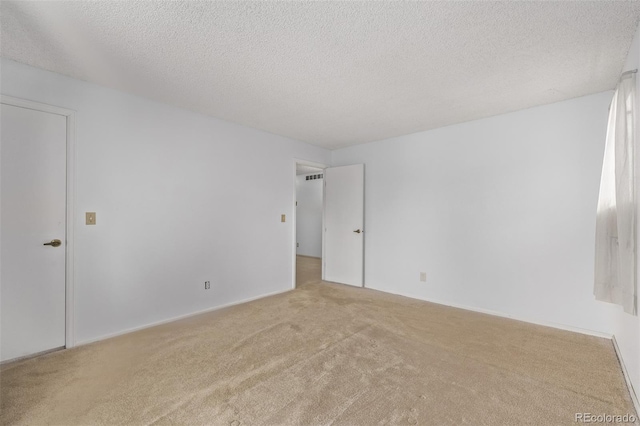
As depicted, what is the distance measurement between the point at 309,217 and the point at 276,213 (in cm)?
353

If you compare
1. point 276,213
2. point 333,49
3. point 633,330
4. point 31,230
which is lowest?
point 633,330

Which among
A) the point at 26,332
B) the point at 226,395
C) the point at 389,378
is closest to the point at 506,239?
the point at 389,378

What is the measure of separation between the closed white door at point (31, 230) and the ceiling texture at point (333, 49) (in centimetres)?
58


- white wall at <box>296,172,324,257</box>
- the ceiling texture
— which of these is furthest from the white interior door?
white wall at <box>296,172,324,257</box>

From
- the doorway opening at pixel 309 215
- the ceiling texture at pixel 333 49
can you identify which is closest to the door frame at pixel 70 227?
the ceiling texture at pixel 333 49

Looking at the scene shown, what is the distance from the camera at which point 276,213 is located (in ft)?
14.0

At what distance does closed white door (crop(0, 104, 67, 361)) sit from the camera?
2.17 meters

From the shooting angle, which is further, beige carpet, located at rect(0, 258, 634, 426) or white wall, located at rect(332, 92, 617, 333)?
white wall, located at rect(332, 92, 617, 333)

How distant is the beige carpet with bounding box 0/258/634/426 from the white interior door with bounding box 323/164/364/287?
64.7 inches

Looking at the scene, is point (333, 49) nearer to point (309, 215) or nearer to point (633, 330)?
point (633, 330)

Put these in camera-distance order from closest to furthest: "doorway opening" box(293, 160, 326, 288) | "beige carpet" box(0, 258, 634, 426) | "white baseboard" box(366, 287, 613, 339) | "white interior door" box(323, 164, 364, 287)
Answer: "beige carpet" box(0, 258, 634, 426), "white baseboard" box(366, 287, 613, 339), "white interior door" box(323, 164, 364, 287), "doorway opening" box(293, 160, 326, 288)

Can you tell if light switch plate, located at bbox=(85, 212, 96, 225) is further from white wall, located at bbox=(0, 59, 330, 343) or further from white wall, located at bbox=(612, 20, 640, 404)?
white wall, located at bbox=(612, 20, 640, 404)

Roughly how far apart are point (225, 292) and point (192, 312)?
46 centimetres

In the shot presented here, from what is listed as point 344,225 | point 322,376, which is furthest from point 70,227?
point 344,225
